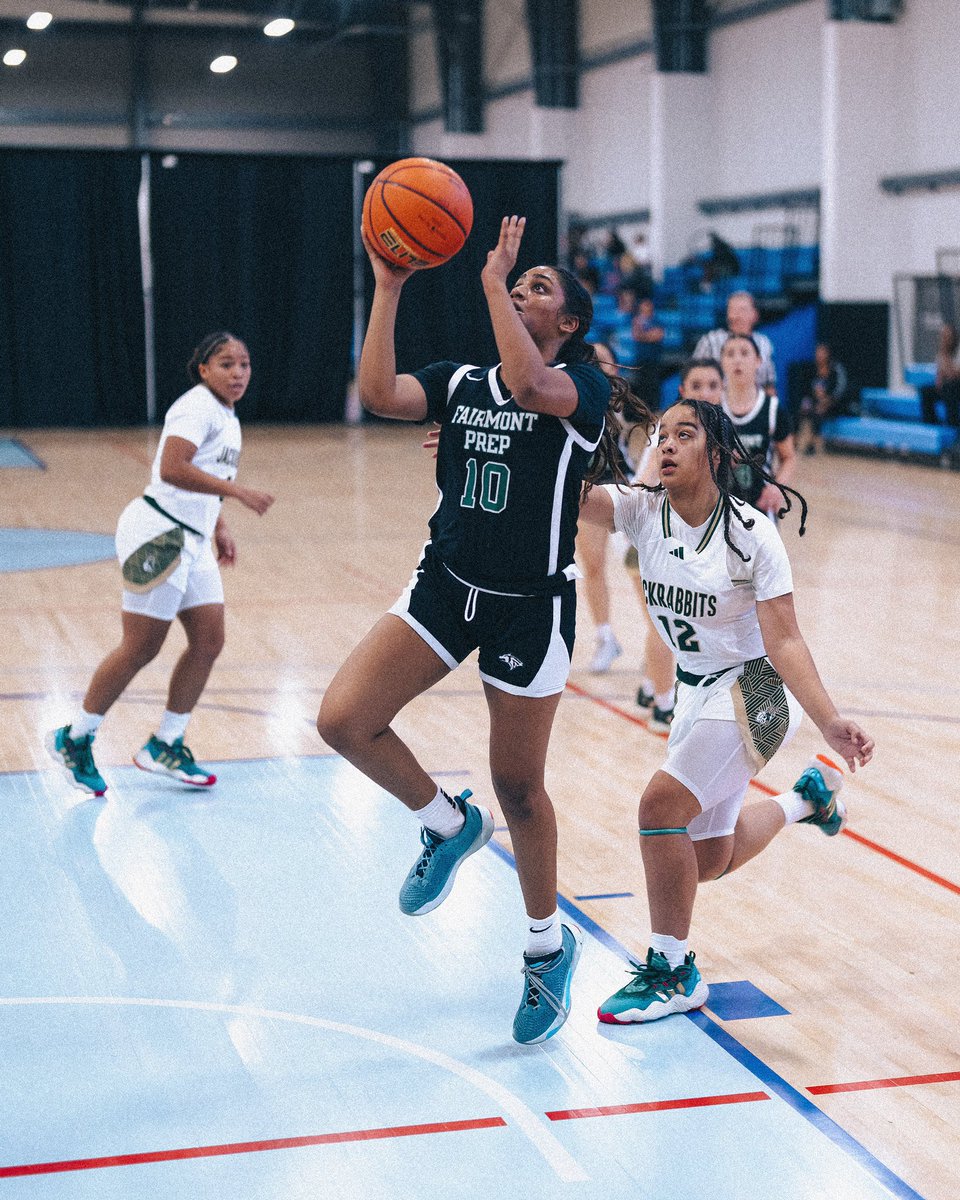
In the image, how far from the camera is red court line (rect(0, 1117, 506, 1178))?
9.84ft

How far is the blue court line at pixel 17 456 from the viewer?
16422 millimetres

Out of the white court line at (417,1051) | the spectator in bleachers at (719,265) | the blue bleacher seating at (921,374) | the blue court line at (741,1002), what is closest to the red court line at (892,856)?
the blue court line at (741,1002)

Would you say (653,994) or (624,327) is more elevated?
(624,327)

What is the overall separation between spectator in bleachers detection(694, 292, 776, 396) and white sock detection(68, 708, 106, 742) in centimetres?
256

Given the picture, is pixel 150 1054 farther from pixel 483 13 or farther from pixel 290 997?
pixel 483 13

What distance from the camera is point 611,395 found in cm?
360

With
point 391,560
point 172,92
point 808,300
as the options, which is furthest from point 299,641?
point 172,92

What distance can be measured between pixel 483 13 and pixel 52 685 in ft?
78.1

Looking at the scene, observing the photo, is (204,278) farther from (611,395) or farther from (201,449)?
(611,395)

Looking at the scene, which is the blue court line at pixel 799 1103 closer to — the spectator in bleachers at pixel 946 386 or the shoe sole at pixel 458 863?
the shoe sole at pixel 458 863

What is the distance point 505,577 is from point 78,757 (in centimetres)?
252

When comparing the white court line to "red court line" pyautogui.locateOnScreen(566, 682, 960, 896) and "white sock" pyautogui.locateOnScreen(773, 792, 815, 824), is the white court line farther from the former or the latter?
"red court line" pyautogui.locateOnScreen(566, 682, 960, 896)

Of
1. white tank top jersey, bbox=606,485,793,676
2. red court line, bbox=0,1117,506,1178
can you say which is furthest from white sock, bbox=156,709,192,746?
red court line, bbox=0,1117,506,1178

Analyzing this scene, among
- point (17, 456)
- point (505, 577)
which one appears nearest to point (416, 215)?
point (505, 577)
